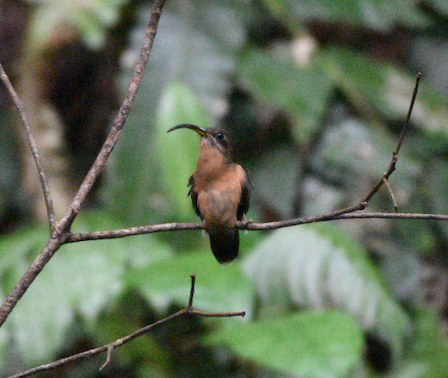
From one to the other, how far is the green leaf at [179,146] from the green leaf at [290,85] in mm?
985

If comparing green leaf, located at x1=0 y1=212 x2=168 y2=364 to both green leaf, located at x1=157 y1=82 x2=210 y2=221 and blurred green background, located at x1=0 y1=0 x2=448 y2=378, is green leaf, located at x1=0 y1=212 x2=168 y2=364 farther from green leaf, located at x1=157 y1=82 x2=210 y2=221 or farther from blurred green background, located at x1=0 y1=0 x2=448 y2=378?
green leaf, located at x1=157 y1=82 x2=210 y2=221

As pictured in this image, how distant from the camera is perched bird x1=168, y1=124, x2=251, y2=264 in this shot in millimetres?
2107

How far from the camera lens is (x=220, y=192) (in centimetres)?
215

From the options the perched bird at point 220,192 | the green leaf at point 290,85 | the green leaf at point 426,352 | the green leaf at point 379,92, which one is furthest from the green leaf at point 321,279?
the green leaf at point 379,92

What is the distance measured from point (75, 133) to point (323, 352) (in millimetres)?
3696

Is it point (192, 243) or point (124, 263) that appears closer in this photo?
point (124, 263)

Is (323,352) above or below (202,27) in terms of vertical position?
below

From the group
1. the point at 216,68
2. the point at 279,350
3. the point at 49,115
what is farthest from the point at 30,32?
the point at 279,350

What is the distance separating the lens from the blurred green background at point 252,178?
333cm

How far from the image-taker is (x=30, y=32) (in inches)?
190

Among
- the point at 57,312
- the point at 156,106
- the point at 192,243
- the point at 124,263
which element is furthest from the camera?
the point at 156,106

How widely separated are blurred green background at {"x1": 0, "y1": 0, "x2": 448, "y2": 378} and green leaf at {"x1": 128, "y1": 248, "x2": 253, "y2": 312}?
11 millimetres

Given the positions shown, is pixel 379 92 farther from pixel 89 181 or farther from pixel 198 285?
pixel 89 181

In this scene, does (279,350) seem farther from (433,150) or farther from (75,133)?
(75,133)
